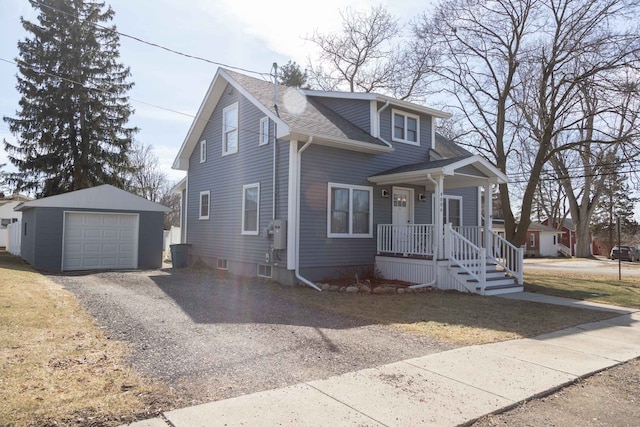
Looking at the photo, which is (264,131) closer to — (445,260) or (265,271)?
(265,271)

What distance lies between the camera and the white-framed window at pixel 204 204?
1552 cm

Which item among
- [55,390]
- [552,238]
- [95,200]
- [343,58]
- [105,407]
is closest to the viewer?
[105,407]

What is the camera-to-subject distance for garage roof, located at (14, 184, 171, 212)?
14.3 meters

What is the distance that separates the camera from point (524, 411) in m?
3.81

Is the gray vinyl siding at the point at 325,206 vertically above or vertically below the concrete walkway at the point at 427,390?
above

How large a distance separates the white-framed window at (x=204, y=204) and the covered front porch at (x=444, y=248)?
633 cm

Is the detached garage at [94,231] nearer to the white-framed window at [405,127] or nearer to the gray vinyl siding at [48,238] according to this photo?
the gray vinyl siding at [48,238]

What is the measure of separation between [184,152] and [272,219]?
689cm

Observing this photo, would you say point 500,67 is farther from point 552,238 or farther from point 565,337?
point 552,238

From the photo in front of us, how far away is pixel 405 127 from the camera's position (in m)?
14.1

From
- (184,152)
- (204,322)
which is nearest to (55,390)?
(204,322)

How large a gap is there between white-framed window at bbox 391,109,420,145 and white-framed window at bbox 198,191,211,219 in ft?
22.8

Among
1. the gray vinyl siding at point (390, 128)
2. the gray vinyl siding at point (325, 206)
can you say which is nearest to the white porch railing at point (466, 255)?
Answer: the gray vinyl siding at point (325, 206)

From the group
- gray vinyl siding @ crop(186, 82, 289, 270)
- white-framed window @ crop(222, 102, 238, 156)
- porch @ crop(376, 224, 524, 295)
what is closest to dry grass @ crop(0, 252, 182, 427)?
gray vinyl siding @ crop(186, 82, 289, 270)
